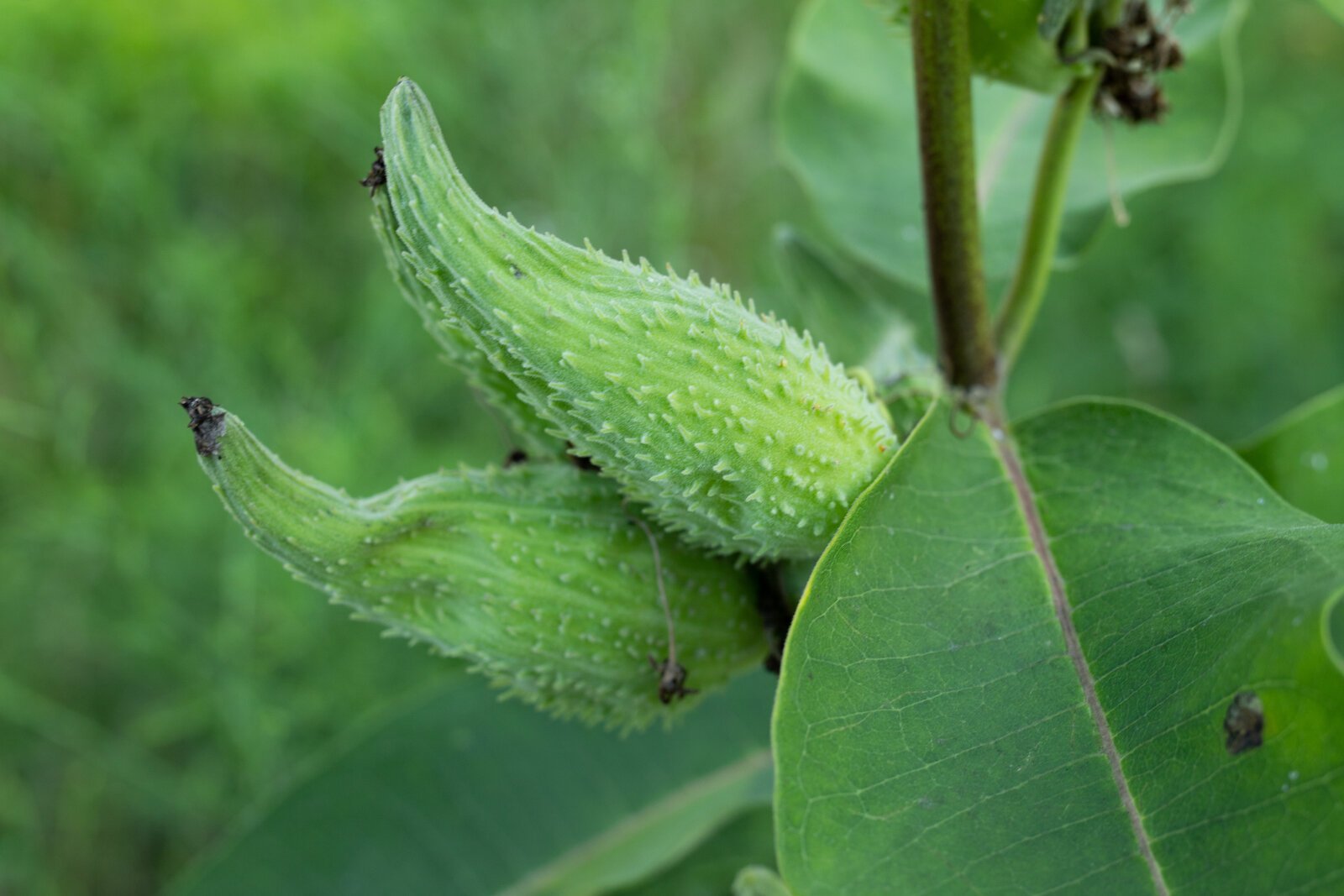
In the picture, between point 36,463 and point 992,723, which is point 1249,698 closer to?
point 992,723

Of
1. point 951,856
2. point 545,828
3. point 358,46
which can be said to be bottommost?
point 951,856

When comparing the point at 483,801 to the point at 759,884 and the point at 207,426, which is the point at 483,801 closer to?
the point at 759,884

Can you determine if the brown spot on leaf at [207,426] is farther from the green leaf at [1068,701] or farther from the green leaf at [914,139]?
the green leaf at [914,139]

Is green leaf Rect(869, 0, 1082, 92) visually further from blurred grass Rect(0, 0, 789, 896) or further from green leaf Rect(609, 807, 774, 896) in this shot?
blurred grass Rect(0, 0, 789, 896)

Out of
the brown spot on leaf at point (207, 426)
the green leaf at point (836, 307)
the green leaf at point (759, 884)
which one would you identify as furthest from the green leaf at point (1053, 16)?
the green leaf at point (759, 884)

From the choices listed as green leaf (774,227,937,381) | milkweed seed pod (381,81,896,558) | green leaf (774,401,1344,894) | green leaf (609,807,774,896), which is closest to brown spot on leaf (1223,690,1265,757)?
green leaf (774,401,1344,894)

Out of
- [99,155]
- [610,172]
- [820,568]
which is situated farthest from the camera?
[610,172]

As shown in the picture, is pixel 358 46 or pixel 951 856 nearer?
pixel 951 856

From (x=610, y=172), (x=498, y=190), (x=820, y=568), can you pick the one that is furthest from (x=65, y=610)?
(x=820, y=568)
